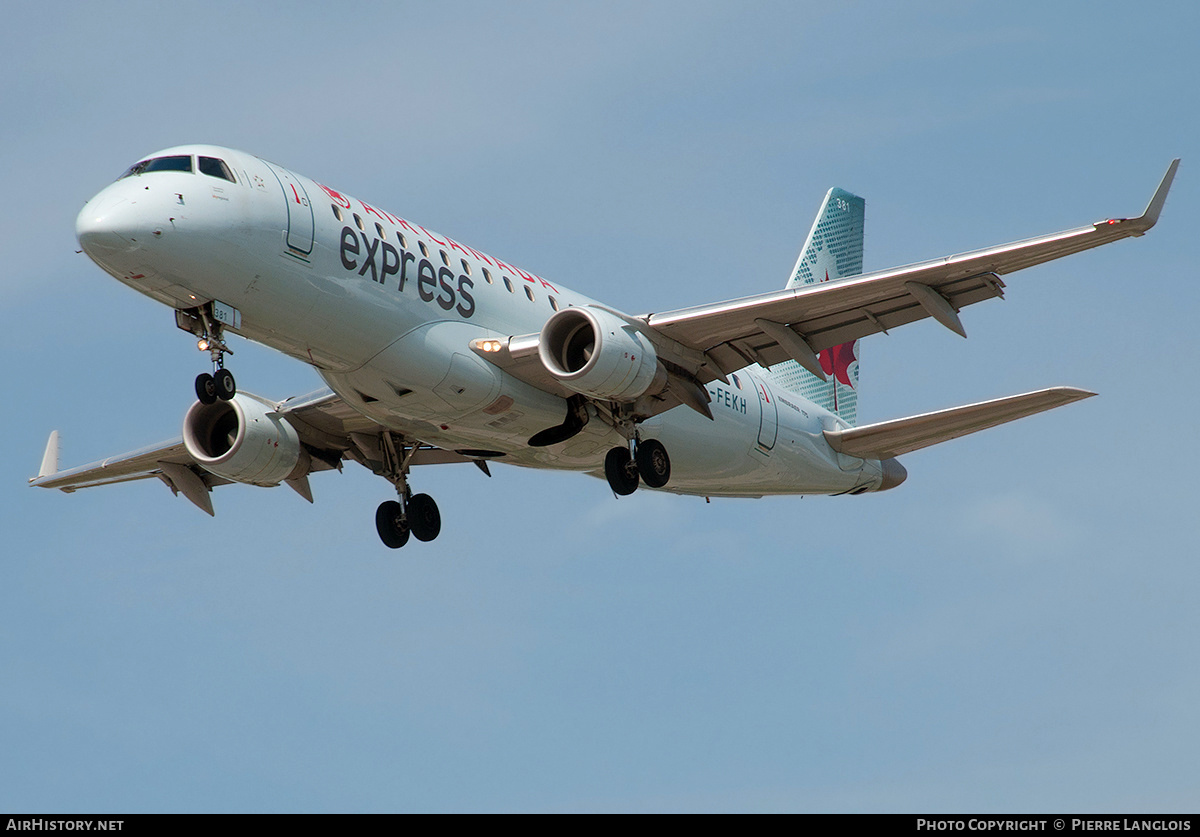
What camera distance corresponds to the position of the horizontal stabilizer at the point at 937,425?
2856 centimetres

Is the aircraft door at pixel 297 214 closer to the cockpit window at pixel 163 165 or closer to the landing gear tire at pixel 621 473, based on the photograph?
the cockpit window at pixel 163 165

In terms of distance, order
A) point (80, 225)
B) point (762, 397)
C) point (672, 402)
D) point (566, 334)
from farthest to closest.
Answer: point (762, 397) < point (672, 402) < point (566, 334) < point (80, 225)

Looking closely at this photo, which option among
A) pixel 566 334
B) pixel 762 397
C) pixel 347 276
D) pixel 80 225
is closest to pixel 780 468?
pixel 762 397

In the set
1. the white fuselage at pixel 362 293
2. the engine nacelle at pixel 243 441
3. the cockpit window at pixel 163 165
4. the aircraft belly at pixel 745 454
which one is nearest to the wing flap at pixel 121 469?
the engine nacelle at pixel 243 441

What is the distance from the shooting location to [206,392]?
80.9 feet

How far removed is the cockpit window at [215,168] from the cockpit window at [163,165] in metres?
0.20

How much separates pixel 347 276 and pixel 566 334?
4131mm

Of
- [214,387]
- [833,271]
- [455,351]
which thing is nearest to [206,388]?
[214,387]

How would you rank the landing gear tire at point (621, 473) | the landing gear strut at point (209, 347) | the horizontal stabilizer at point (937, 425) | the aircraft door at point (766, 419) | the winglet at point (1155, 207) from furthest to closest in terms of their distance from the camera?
1. the aircraft door at point (766, 419)
2. the landing gear tire at point (621, 473)
3. the horizontal stabilizer at point (937, 425)
4. the landing gear strut at point (209, 347)
5. the winglet at point (1155, 207)

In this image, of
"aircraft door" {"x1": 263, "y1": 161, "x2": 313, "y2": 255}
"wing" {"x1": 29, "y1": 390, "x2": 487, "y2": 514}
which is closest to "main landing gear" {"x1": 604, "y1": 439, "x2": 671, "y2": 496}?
"wing" {"x1": 29, "y1": 390, "x2": 487, "y2": 514}

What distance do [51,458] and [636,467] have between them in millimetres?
13958

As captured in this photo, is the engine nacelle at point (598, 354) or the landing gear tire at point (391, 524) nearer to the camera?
the engine nacelle at point (598, 354)

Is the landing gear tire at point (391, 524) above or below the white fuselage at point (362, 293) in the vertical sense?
below

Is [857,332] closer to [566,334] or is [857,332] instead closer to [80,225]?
[566,334]
